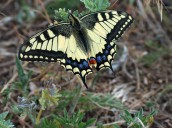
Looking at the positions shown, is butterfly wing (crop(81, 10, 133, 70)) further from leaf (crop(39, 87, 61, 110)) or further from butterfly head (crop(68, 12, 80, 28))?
leaf (crop(39, 87, 61, 110))

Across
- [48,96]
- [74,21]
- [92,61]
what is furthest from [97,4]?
[48,96]

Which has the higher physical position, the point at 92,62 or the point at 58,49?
the point at 58,49

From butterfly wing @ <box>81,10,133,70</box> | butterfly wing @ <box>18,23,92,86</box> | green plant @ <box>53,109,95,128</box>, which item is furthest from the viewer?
butterfly wing @ <box>81,10,133,70</box>

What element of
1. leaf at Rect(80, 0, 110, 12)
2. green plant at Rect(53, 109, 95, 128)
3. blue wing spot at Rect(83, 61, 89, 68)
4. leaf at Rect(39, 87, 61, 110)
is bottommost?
green plant at Rect(53, 109, 95, 128)

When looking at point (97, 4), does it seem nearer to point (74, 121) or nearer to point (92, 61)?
point (92, 61)

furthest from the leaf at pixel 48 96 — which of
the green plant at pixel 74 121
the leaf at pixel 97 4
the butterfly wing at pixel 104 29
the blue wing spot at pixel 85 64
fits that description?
the leaf at pixel 97 4

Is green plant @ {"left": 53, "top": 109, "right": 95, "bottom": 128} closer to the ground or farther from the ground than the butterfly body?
closer to the ground

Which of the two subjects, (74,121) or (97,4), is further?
(97,4)

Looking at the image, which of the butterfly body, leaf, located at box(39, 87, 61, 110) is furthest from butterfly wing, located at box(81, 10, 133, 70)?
leaf, located at box(39, 87, 61, 110)
